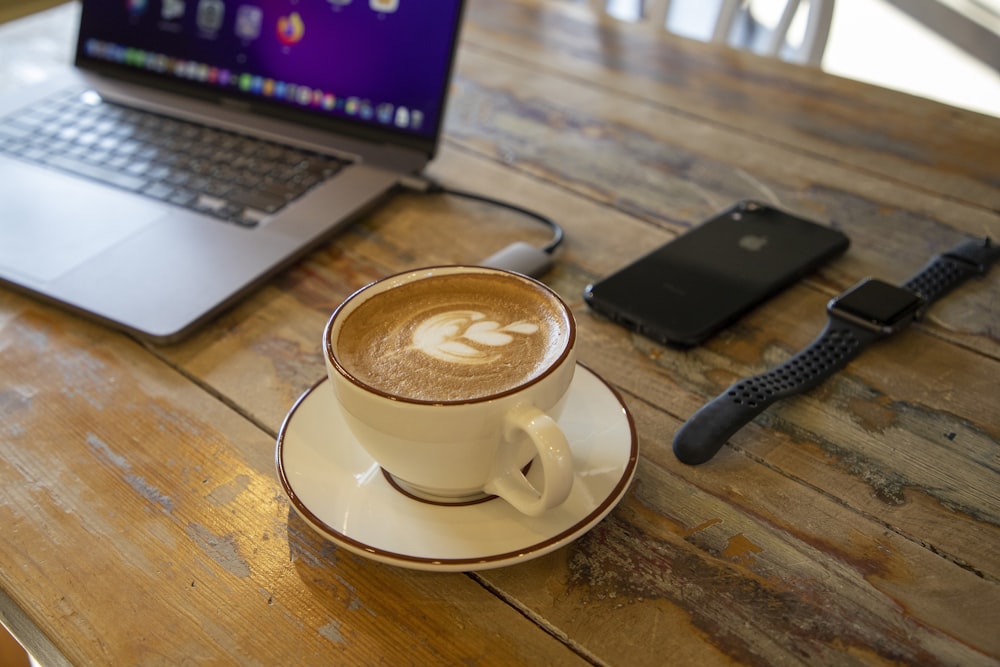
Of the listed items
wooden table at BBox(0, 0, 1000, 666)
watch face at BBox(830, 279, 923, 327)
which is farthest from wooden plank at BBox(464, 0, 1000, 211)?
watch face at BBox(830, 279, 923, 327)

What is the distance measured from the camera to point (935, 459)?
57cm

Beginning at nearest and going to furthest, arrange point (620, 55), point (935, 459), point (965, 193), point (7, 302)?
point (935, 459) < point (7, 302) < point (965, 193) < point (620, 55)

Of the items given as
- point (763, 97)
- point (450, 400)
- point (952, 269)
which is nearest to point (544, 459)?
point (450, 400)

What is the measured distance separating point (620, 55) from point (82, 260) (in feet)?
2.41

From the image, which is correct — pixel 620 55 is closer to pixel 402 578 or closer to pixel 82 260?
pixel 82 260

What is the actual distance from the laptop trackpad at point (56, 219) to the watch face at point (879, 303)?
0.60 m

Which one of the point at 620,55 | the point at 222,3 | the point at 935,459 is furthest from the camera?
the point at 620,55

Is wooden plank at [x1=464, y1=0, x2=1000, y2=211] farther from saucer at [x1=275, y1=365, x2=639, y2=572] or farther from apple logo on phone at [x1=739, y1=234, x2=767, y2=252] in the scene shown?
saucer at [x1=275, y1=365, x2=639, y2=572]

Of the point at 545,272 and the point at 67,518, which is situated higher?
the point at 545,272

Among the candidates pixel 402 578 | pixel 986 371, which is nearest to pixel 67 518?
pixel 402 578

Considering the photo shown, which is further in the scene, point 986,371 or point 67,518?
point 986,371

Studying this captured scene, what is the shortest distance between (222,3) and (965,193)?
803 millimetres

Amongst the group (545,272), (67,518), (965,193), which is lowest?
(67,518)

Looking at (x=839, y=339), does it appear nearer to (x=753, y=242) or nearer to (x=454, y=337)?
(x=753, y=242)
